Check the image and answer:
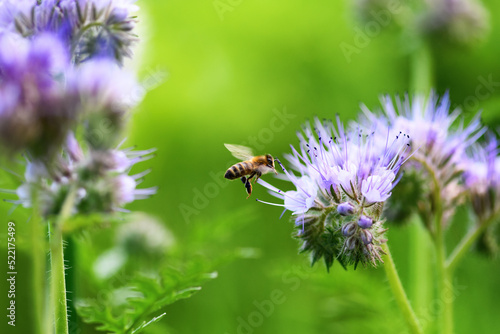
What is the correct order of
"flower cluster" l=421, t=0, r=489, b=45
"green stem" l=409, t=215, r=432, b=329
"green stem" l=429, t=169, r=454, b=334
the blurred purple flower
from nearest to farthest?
the blurred purple flower → "green stem" l=429, t=169, r=454, b=334 → "green stem" l=409, t=215, r=432, b=329 → "flower cluster" l=421, t=0, r=489, b=45

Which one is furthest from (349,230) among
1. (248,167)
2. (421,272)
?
(421,272)

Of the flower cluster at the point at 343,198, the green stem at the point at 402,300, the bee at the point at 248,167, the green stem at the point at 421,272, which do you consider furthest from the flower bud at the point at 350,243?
the green stem at the point at 421,272

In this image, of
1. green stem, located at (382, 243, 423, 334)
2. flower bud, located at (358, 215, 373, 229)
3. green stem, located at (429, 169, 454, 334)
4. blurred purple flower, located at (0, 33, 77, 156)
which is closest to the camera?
blurred purple flower, located at (0, 33, 77, 156)

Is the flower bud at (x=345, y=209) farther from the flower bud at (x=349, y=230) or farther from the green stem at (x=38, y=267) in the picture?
the green stem at (x=38, y=267)

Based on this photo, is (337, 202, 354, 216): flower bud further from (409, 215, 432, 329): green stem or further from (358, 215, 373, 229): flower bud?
(409, 215, 432, 329): green stem

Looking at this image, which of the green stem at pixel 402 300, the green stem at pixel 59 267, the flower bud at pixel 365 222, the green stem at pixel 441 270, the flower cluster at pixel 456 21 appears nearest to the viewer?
the green stem at pixel 59 267

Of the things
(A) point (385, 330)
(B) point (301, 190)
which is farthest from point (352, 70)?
(B) point (301, 190)

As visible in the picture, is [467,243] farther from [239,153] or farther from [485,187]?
[239,153]

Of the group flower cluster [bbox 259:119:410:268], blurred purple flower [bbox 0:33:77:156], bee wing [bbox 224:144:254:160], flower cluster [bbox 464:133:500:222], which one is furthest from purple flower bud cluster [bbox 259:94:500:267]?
blurred purple flower [bbox 0:33:77:156]
